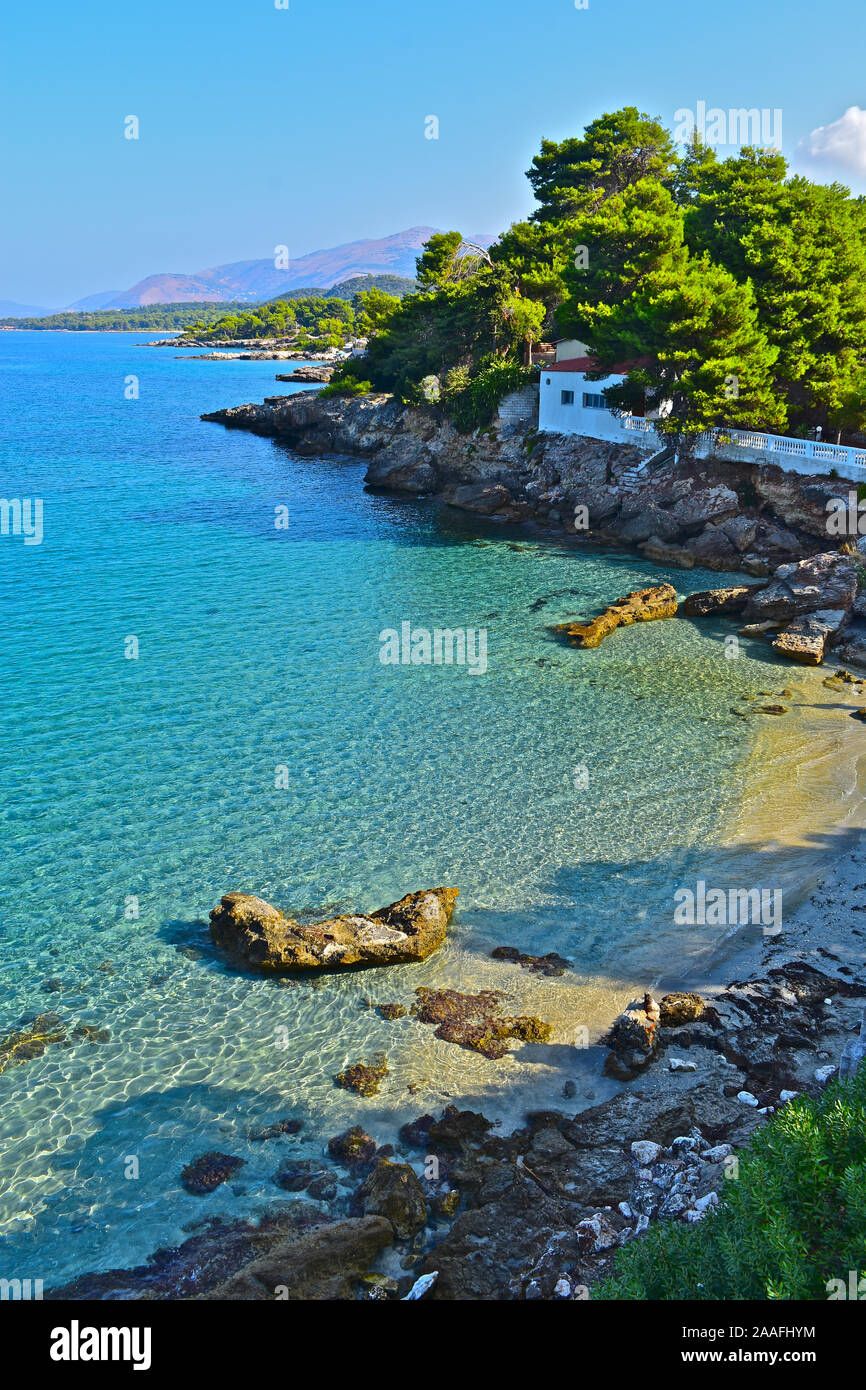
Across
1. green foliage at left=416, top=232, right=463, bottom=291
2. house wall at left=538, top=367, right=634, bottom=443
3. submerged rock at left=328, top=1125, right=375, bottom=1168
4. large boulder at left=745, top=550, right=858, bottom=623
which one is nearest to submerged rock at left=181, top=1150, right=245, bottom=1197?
submerged rock at left=328, top=1125, right=375, bottom=1168

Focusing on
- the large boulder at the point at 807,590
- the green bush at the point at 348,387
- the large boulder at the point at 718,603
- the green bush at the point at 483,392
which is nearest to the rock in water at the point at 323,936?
the large boulder at the point at 807,590

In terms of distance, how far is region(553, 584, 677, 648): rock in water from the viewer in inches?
1479

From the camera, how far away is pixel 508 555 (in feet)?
169

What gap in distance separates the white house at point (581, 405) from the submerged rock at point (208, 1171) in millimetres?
49562

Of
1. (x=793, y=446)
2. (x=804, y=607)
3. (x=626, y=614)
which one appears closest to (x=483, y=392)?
(x=793, y=446)

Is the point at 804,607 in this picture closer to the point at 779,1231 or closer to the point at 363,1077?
the point at 363,1077

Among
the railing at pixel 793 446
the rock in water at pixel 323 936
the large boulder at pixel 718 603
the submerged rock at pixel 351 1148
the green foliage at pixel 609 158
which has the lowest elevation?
the submerged rock at pixel 351 1148

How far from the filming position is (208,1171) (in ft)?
45.5

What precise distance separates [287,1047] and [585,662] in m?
22.6

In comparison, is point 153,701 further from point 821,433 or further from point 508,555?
point 821,433

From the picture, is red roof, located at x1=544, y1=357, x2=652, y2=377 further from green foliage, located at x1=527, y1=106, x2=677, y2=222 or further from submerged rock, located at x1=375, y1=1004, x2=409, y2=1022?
submerged rock, located at x1=375, y1=1004, x2=409, y2=1022

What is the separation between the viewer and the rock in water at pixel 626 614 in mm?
37562

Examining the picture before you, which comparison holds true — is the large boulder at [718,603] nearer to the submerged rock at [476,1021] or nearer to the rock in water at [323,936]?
the rock in water at [323,936]

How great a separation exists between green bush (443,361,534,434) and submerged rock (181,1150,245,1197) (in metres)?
62.9
